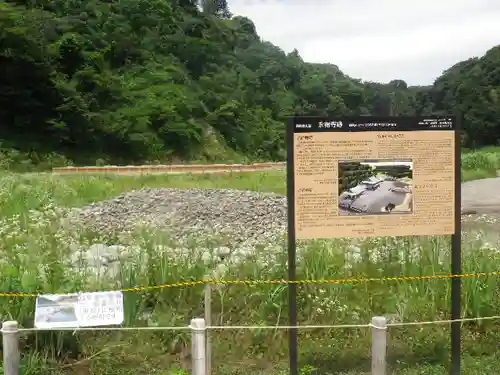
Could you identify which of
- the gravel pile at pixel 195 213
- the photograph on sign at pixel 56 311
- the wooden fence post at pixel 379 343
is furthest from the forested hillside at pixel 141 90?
the wooden fence post at pixel 379 343

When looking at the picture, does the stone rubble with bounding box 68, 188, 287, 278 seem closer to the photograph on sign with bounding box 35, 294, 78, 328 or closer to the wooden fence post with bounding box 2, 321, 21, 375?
the photograph on sign with bounding box 35, 294, 78, 328

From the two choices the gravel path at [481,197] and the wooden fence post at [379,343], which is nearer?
the wooden fence post at [379,343]

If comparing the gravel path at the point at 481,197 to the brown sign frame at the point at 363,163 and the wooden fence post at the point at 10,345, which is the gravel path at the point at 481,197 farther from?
the wooden fence post at the point at 10,345

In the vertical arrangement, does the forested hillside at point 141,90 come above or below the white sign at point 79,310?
above

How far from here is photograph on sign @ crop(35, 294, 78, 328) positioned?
4164 mm

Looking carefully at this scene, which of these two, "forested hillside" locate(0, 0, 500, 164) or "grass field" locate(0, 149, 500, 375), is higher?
"forested hillside" locate(0, 0, 500, 164)

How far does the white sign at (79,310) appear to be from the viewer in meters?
4.17

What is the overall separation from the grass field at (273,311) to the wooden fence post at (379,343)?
0.62 m

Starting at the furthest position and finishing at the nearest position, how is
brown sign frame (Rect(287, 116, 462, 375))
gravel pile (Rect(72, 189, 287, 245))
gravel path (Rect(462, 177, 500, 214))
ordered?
gravel path (Rect(462, 177, 500, 214)), gravel pile (Rect(72, 189, 287, 245)), brown sign frame (Rect(287, 116, 462, 375))

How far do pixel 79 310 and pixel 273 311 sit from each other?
5.52ft

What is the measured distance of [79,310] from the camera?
4.18 meters

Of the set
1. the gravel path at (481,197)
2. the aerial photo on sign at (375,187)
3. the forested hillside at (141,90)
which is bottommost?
the gravel path at (481,197)

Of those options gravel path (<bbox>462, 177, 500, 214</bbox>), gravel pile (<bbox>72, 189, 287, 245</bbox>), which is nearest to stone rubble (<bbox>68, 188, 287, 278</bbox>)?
gravel pile (<bbox>72, 189, 287, 245</bbox>)

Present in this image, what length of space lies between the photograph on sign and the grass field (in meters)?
0.39
